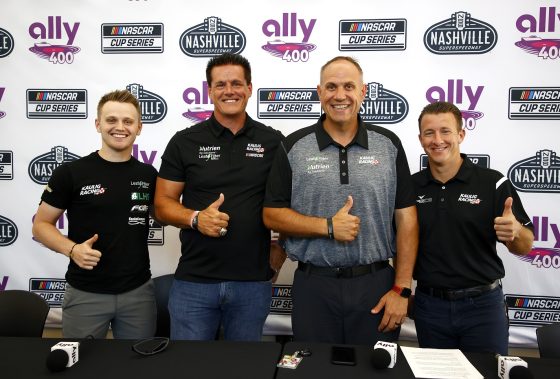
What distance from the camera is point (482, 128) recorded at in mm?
2543

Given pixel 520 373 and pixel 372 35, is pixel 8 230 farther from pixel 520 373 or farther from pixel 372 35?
pixel 520 373

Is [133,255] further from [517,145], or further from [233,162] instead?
[517,145]

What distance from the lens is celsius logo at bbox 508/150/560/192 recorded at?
2496mm

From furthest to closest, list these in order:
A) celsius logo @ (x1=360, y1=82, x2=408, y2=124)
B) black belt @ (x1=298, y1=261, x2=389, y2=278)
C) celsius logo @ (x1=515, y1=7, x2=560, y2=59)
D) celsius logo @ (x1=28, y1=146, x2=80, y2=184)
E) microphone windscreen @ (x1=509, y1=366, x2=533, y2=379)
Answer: celsius logo @ (x1=28, y1=146, x2=80, y2=184) < celsius logo @ (x1=360, y1=82, x2=408, y2=124) < celsius logo @ (x1=515, y1=7, x2=560, y2=59) < black belt @ (x1=298, y1=261, x2=389, y2=278) < microphone windscreen @ (x1=509, y1=366, x2=533, y2=379)

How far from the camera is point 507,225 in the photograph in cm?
158

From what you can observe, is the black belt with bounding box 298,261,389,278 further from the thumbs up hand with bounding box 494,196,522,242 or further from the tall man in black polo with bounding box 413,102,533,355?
the thumbs up hand with bounding box 494,196,522,242

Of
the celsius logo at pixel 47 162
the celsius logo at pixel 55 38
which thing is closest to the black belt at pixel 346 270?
the celsius logo at pixel 47 162

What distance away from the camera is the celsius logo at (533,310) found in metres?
2.53

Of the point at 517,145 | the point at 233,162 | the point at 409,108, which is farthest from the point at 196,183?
the point at 517,145

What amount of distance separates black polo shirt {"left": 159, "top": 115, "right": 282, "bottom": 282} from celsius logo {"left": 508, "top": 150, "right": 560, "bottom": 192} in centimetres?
159

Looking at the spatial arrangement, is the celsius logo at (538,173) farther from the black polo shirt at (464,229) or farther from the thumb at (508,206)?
the thumb at (508,206)

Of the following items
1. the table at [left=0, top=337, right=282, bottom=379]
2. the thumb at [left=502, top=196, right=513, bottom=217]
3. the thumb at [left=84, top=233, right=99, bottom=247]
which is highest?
the thumb at [left=502, top=196, right=513, bottom=217]

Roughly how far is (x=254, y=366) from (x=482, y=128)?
2076 millimetres

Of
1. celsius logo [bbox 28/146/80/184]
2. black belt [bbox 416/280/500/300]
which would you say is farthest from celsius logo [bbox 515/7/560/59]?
celsius logo [bbox 28/146/80/184]
